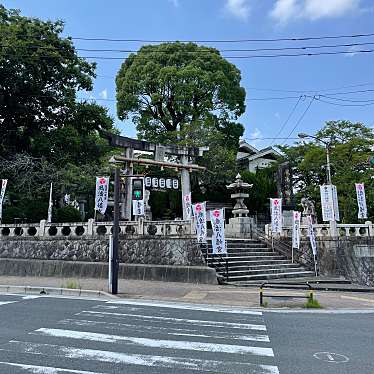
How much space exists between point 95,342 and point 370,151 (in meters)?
28.6

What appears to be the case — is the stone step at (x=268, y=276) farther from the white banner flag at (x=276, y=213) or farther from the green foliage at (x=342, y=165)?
the green foliage at (x=342, y=165)

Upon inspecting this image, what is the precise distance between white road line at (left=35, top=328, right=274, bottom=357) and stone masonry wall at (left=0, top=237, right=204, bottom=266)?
8.90 metres

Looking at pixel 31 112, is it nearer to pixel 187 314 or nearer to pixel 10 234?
pixel 10 234

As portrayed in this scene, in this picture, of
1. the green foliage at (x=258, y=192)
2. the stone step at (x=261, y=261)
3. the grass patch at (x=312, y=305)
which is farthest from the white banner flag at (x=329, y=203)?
the green foliage at (x=258, y=192)

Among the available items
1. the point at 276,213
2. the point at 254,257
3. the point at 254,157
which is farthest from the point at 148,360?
the point at 254,157

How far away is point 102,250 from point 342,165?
2110 centimetres

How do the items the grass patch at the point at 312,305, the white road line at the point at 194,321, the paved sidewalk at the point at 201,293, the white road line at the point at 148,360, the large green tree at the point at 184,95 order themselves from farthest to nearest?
the large green tree at the point at 184,95 → the paved sidewalk at the point at 201,293 → the grass patch at the point at 312,305 → the white road line at the point at 194,321 → the white road line at the point at 148,360

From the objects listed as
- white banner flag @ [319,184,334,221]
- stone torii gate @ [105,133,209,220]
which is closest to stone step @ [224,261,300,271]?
white banner flag @ [319,184,334,221]

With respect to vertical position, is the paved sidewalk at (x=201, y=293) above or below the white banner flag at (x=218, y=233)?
below

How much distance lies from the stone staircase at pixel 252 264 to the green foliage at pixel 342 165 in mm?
11533

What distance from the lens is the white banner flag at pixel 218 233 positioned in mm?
15727

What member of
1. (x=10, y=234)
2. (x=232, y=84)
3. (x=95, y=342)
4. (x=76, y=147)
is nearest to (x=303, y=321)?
(x=95, y=342)

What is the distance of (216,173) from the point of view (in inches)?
1204

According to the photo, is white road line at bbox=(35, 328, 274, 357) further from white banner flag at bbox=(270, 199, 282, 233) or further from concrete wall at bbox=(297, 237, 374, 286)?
concrete wall at bbox=(297, 237, 374, 286)
